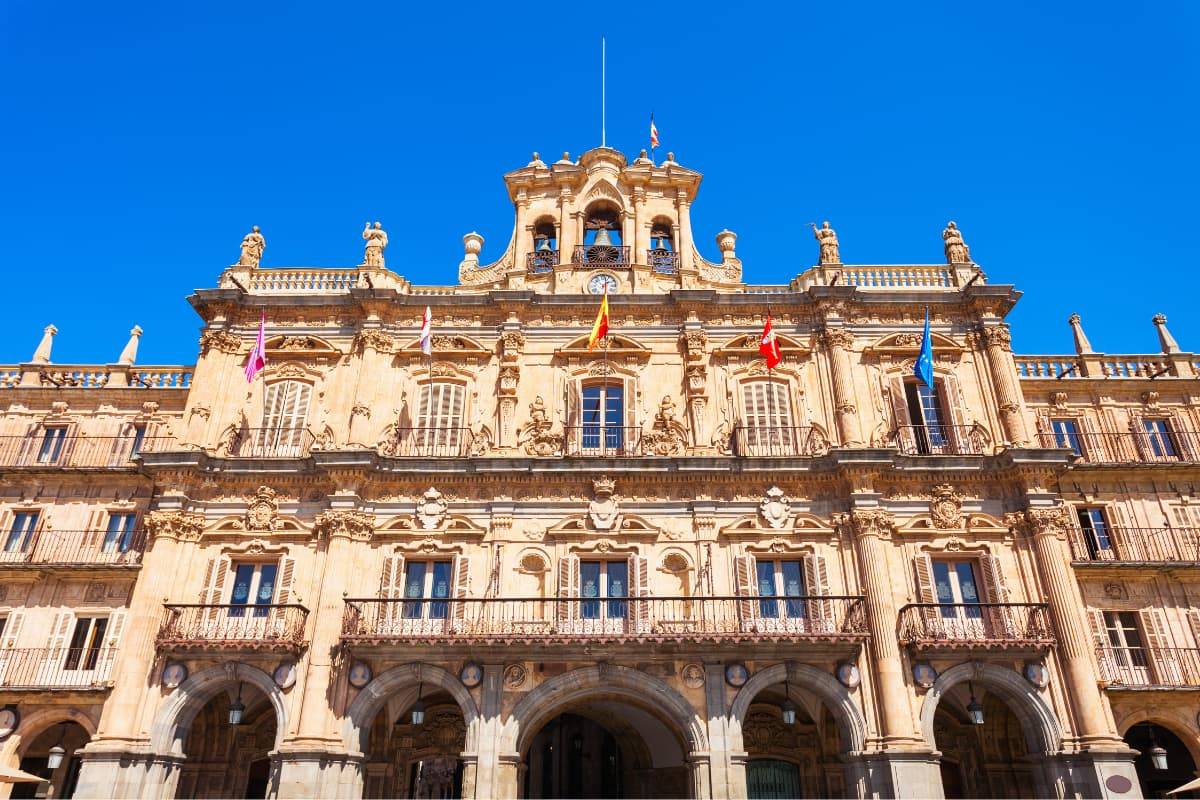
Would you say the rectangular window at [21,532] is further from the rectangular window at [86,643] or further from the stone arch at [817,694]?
the stone arch at [817,694]

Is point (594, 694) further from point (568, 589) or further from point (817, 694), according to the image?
point (817, 694)

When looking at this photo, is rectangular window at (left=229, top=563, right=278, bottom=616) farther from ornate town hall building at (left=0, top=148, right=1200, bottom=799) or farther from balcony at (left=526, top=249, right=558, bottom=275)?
balcony at (left=526, top=249, right=558, bottom=275)

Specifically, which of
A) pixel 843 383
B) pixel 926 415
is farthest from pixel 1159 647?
pixel 843 383

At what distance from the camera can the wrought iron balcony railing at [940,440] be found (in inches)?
890

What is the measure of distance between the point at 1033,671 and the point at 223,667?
19418mm

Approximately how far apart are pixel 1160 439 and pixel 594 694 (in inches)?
768

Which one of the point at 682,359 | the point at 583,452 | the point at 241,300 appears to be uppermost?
the point at 241,300

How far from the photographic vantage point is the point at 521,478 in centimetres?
2198

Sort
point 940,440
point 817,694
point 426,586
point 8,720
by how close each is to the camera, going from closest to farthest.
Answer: point 817,694 < point 8,720 < point 426,586 < point 940,440

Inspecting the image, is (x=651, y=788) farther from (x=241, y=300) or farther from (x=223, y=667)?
(x=241, y=300)

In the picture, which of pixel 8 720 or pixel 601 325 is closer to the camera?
pixel 8 720

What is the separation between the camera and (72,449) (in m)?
25.2

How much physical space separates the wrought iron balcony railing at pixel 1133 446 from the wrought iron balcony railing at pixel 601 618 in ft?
33.6

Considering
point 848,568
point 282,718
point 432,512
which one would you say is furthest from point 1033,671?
point 282,718
